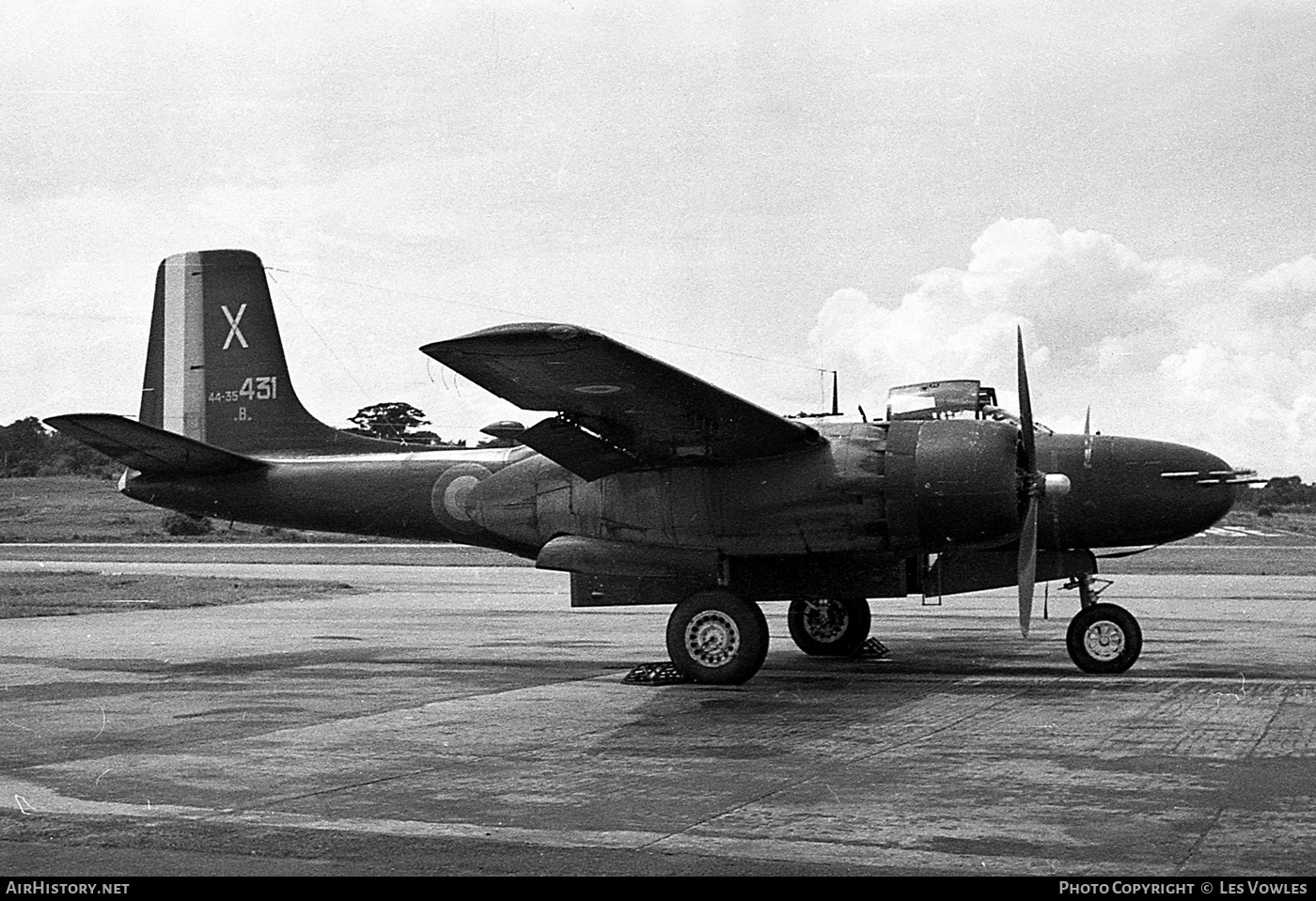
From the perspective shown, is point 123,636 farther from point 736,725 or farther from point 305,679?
point 736,725

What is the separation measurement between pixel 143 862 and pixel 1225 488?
489 inches

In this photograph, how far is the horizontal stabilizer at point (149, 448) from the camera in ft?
54.4

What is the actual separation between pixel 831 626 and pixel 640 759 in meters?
8.36

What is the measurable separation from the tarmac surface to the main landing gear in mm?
329

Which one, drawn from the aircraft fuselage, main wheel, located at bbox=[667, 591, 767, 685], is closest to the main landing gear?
the aircraft fuselage

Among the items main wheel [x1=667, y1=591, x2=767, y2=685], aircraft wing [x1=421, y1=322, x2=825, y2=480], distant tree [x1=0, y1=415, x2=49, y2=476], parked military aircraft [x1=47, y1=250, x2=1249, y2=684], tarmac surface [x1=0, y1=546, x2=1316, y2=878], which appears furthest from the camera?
distant tree [x1=0, y1=415, x2=49, y2=476]

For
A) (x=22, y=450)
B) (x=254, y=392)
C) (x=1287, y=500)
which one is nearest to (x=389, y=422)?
(x=254, y=392)

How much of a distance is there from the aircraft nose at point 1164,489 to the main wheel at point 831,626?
3.97 meters

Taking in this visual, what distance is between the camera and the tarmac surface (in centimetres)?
710

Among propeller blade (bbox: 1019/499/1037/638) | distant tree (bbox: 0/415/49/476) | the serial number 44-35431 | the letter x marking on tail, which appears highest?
distant tree (bbox: 0/415/49/476)

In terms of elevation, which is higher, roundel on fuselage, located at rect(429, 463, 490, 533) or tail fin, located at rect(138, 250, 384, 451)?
tail fin, located at rect(138, 250, 384, 451)

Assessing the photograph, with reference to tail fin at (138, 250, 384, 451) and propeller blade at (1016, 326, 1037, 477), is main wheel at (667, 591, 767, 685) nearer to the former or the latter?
propeller blade at (1016, 326, 1037, 477)

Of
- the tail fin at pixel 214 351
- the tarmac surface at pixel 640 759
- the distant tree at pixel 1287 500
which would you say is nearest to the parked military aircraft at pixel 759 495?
the tarmac surface at pixel 640 759

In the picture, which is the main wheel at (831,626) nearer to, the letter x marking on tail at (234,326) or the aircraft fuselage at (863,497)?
the aircraft fuselage at (863,497)
